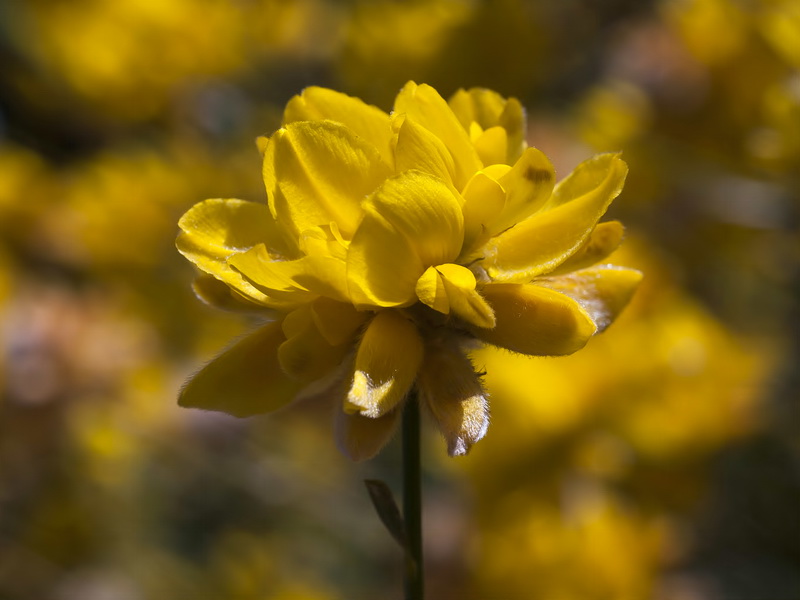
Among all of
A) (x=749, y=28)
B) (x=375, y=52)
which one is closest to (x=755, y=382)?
(x=749, y=28)

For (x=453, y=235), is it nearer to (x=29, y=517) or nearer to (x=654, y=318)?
(x=654, y=318)

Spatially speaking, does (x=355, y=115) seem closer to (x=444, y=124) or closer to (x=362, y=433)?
(x=444, y=124)

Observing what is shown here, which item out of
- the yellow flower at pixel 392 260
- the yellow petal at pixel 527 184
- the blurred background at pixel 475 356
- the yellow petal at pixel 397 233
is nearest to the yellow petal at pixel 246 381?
the yellow flower at pixel 392 260

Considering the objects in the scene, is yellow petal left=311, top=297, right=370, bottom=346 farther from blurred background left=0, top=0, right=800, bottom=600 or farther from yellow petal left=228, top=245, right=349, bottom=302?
blurred background left=0, top=0, right=800, bottom=600

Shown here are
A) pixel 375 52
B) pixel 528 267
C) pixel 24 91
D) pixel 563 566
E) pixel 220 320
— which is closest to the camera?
pixel 528 267

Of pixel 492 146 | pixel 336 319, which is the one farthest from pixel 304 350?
pixel 492 146

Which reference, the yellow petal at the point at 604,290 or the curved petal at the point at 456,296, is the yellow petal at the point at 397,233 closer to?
the curved petal at the point at 456,296
